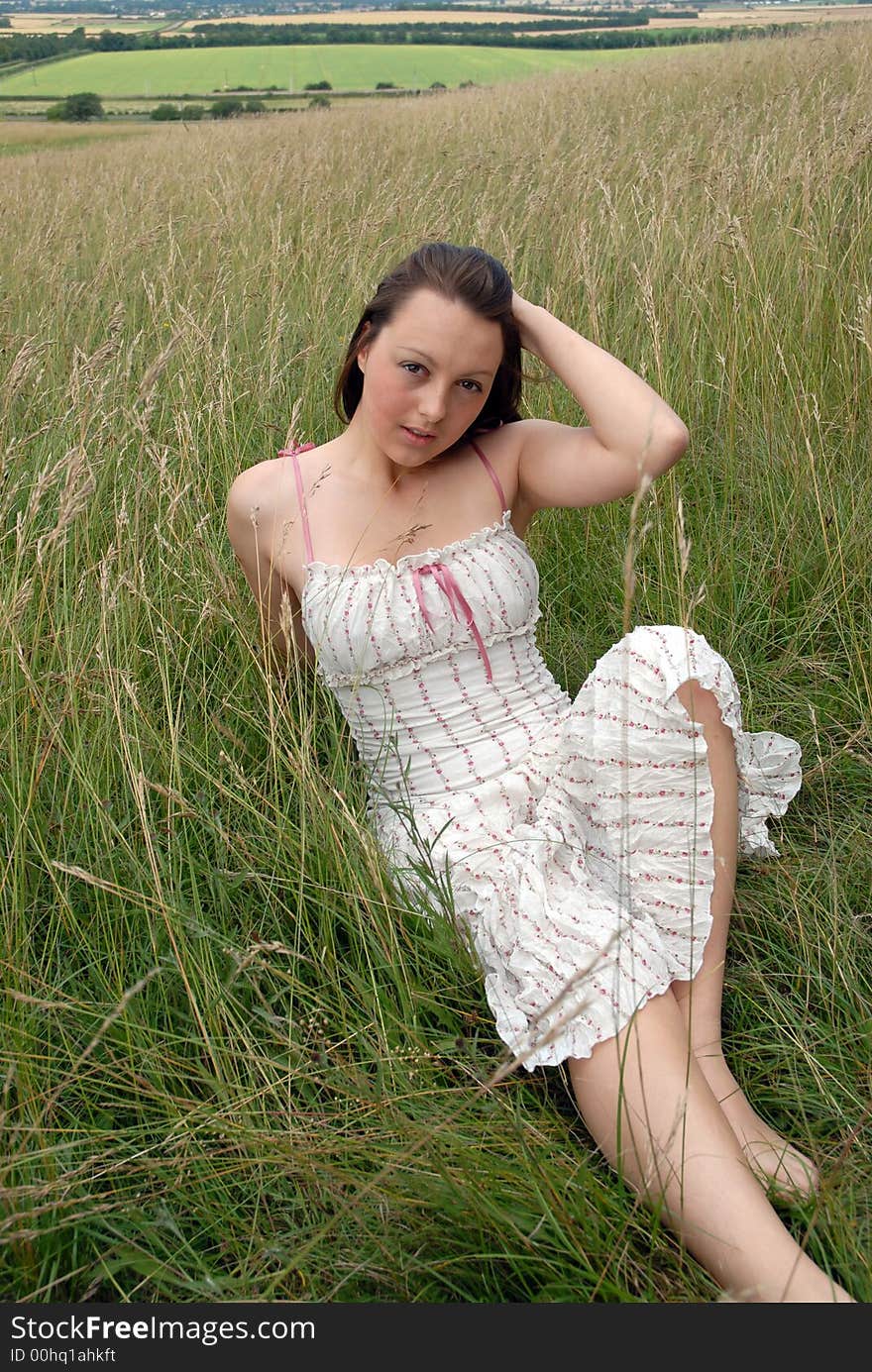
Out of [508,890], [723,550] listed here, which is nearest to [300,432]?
[723,550]

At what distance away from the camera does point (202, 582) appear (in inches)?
94.1

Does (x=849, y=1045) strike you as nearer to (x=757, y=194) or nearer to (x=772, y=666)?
(x=772, y=666)

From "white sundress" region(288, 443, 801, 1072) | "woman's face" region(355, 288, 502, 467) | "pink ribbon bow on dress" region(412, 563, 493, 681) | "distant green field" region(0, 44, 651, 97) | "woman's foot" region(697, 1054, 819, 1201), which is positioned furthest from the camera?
"distant green field" region(0, 44, 651, 97)

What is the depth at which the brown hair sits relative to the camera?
6.38 feet

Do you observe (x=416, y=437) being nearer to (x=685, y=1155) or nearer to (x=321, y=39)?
(x=685, y=1155)

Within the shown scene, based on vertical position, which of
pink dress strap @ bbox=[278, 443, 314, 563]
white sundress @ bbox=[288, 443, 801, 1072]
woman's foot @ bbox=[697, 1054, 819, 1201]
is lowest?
woman's foot @ bbox=[697, 1054, 819, 1201]

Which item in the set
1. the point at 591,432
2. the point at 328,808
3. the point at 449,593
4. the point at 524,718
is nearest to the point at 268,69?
the point at 591,432

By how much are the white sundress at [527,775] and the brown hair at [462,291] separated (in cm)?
17

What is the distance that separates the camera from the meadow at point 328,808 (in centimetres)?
133

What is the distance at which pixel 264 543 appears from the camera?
7.14ft

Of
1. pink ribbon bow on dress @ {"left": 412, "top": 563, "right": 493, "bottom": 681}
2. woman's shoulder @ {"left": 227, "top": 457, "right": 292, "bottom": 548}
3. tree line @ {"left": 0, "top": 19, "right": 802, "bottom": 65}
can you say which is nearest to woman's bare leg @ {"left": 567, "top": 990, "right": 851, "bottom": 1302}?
pink ribbon bow on dress @ {"left": 412, "top": 563, "right": 493, "bottom": 681}

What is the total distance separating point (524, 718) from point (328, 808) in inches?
18.8

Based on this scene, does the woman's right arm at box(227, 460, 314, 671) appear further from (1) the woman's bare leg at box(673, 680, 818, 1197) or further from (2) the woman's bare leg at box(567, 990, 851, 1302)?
(2) the woman's bare leg at box(567, 990, 851, 1302)

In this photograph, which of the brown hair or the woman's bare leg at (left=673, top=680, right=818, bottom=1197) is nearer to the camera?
the woman's bare leg at (left=673, top=680, right=818, bottom=1197)
